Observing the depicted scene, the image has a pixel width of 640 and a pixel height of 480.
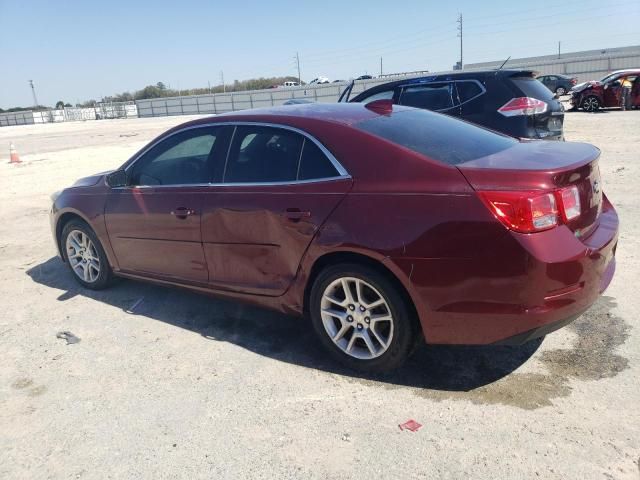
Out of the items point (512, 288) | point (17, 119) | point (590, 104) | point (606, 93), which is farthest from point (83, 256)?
point (17, 119)

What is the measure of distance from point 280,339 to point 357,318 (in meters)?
0.89

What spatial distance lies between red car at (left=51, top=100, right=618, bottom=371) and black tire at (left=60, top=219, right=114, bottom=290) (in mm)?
652

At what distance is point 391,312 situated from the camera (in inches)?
125

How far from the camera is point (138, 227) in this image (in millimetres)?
4531

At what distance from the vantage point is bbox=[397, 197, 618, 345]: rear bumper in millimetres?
2750

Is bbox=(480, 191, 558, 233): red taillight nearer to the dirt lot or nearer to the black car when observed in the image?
the dirt lot

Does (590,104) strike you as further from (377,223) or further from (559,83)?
(377,223)

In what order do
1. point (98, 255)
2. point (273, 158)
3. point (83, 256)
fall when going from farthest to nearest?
point (83, 256) → point (98, 255) → point (273, 158)

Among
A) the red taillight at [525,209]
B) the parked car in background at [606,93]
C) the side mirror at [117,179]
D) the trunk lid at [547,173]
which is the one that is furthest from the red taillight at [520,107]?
the parked car in background at [606,93]

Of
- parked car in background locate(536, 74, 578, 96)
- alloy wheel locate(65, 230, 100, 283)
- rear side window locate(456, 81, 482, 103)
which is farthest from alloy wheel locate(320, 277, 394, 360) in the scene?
parked car in background locate(536, 74, 578, 96)

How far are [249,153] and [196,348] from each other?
1486 millimetres

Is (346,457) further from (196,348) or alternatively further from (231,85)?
(231,85)

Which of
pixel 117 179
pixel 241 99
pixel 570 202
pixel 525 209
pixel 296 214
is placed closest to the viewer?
pixel 525 209

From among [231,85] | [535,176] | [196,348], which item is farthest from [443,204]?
[231,85]
